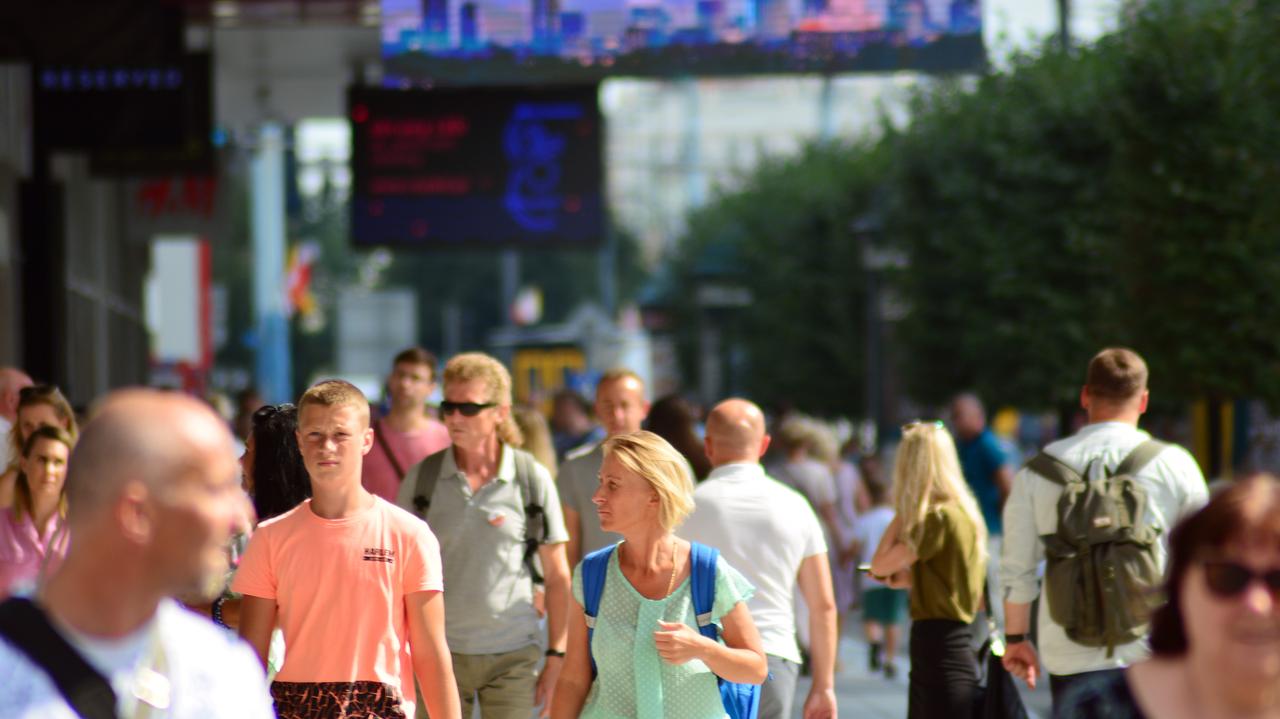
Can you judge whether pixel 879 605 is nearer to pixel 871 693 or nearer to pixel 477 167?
pixel 871 693

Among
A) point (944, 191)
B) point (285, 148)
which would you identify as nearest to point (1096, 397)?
point (944, 191)

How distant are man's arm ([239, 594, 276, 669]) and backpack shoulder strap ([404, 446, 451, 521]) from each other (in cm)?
211

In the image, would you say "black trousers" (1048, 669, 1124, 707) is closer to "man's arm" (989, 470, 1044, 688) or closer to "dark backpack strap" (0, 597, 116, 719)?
"man's arm" (989, 470, 1044, 688)

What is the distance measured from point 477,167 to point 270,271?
30495 mm

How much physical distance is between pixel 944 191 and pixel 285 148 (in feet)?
59.5

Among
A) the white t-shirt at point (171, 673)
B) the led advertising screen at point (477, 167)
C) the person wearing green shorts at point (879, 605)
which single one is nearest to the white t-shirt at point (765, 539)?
the white t-shirt at point (171, 673)

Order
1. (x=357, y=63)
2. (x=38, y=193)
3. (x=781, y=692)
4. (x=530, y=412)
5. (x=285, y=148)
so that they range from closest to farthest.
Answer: (x=781, y=692)
(x=530, y=412)
(x=38, y=193)
(x=357, y=63)
(x=285, y=148)

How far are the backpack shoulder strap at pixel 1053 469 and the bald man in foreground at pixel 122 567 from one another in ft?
16.2

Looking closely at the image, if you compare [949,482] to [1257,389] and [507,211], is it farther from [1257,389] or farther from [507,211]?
[1257,389]

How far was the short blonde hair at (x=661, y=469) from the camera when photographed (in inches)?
202

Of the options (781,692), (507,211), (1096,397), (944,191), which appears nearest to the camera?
(781,692)

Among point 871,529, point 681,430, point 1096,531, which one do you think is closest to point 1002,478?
point 871,529

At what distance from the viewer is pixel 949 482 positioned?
25.3ft

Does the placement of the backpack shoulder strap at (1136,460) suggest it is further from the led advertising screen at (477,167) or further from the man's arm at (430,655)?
the led advertising screen at (477,167)
